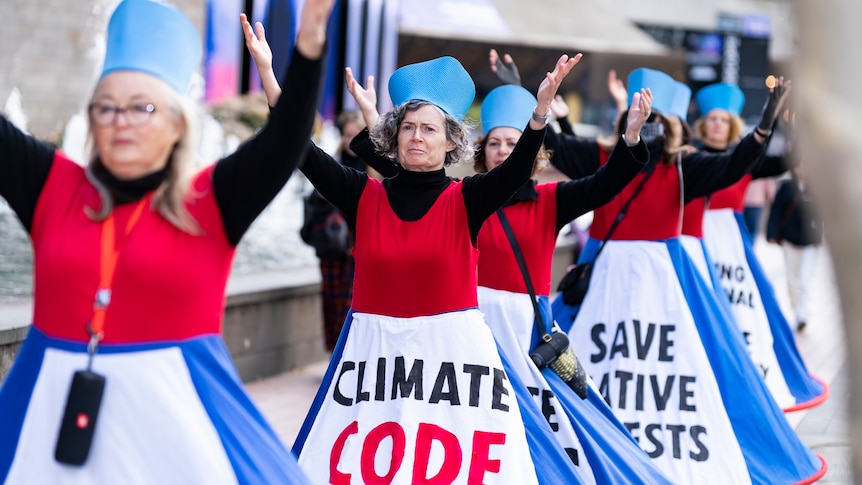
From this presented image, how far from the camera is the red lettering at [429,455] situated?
3.72 m

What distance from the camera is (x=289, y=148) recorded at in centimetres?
264

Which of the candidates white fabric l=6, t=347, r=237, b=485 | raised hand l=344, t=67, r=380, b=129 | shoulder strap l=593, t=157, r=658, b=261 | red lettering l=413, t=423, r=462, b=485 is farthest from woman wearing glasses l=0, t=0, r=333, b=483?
shoulder strap l=593, t=157, r=658, b=261

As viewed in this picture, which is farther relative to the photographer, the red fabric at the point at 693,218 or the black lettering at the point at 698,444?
the red fabric at the point at 693,218

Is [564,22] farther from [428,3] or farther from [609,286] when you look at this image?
[609,286]

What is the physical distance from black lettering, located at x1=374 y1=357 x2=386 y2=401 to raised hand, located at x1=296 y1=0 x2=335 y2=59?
146cm

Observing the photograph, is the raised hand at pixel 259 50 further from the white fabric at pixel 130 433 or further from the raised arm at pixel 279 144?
the white fabric at pixel 130 433

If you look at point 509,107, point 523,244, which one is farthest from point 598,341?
point 509,107

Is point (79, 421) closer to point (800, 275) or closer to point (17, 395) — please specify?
point (17, 395)

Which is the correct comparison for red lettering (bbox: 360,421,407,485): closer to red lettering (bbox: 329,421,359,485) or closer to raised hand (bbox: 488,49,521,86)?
red lettering (bbox: 329,421,359,485)

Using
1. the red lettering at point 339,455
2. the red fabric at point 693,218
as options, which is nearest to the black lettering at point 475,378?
the red lettering at point 339,455

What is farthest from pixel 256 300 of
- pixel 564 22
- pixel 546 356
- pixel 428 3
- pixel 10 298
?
pixel 564 22

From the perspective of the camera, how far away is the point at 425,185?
3.99 metres

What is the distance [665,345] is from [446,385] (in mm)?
2202

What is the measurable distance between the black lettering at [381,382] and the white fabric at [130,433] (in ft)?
4.22
